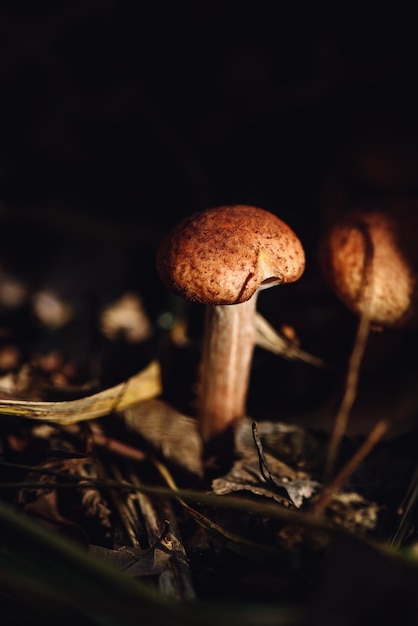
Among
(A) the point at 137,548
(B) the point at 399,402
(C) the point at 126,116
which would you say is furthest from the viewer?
(C) the point at 126,116

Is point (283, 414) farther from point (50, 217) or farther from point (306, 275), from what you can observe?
point (50, 217)

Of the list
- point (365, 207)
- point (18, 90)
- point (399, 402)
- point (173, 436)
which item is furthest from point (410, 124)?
point (18, 90)

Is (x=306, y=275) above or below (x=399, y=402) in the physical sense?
above

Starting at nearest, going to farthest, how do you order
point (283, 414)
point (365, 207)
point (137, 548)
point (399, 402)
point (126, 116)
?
1. point (137, 548)
2. point (365, 207)
3. point (399, 402)
4. point (283, 414)
5. point (126, 116)

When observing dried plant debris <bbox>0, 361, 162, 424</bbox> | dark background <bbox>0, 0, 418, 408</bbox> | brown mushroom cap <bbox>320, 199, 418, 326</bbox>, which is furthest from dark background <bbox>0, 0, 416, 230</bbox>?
dried plant debris <bbox>0, 361, 162, 424</bbox>

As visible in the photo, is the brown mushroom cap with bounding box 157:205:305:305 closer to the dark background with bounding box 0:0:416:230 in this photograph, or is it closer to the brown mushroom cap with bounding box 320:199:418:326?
the brown mushroom cap with bounding box 320:199:418:326

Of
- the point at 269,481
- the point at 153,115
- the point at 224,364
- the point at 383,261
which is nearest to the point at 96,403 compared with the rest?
the point at 224,364

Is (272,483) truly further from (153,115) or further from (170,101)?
(170,101)
